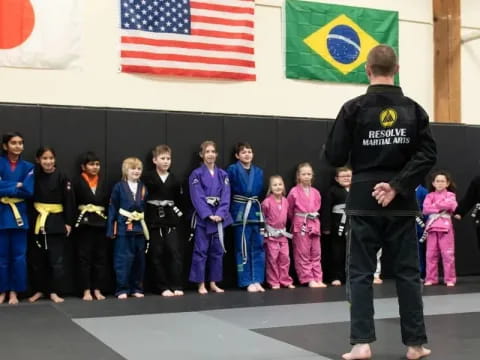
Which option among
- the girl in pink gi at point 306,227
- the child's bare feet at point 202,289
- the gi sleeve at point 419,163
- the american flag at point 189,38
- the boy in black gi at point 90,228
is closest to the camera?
the gi sleeve at point 419,163

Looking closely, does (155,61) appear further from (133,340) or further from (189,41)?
(133,340)

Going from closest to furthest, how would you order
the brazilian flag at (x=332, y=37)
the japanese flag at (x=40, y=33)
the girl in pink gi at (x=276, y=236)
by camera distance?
1. the japanese flag at (x=40, y=33)
2. the girl in pink gi at (x=276, y=236)
3. the brazilian flag at (x=332, y=37)

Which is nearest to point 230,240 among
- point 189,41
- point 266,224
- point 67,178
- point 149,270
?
point 266,224

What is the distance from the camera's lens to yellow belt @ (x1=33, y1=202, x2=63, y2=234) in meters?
6.37

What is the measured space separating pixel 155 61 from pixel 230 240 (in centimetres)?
247

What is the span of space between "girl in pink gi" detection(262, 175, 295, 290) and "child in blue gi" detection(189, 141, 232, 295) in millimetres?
524

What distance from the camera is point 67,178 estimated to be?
6.57 m

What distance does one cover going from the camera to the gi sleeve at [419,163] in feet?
11.3

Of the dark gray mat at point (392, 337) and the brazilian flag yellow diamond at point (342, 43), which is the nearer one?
the dark gray mat at point (392, 337)

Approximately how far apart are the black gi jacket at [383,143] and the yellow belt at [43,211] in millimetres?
3748

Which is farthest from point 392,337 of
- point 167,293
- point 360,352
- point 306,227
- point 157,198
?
point 157,198

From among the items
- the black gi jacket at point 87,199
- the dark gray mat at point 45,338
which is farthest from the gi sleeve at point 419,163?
the black gi jacket at point 87,199

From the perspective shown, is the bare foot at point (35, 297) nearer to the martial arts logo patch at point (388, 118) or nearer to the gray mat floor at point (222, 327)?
the gray mat floor at point (222, 327)

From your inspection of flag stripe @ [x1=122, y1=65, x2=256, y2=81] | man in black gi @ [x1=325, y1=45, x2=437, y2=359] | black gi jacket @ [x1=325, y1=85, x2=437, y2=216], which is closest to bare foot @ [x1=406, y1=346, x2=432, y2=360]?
man in black gi @ [x1=325, y1=45, x2=437, y2=359]
